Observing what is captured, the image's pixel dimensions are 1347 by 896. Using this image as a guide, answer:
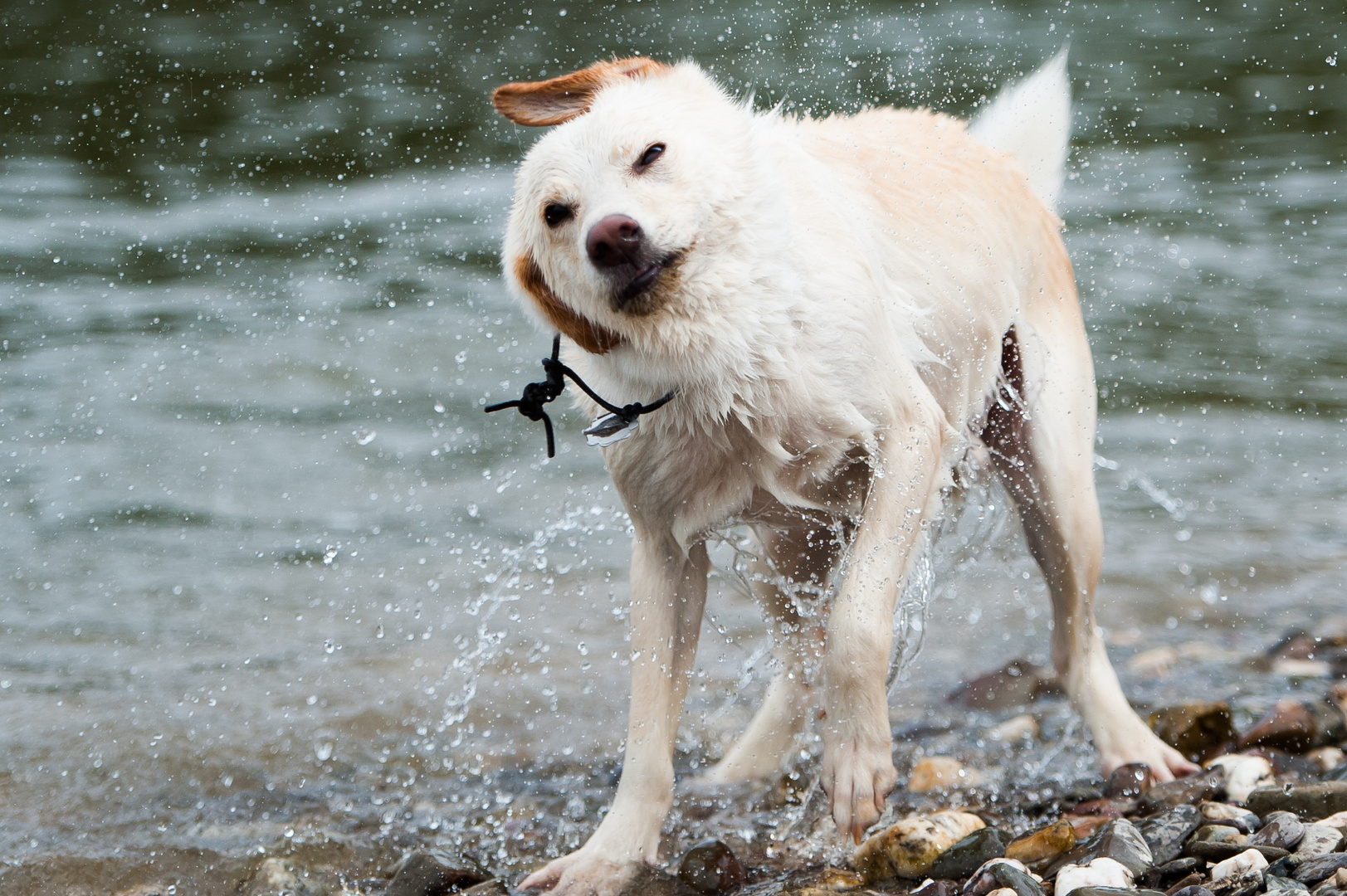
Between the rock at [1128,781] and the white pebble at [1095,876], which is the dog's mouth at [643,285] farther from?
the rock at [1128,781]

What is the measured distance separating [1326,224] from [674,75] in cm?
802

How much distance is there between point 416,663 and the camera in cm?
500

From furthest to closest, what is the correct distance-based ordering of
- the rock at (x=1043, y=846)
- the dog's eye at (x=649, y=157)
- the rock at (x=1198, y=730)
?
the rock at (x=1198, y=730), the rock at (x=1043, y=846), the dog's eye at (x=649, y=157)

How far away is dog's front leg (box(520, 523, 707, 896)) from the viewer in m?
3.44

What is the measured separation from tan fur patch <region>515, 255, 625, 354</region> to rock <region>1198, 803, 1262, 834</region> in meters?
1.91

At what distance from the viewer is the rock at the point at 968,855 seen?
3.28 m

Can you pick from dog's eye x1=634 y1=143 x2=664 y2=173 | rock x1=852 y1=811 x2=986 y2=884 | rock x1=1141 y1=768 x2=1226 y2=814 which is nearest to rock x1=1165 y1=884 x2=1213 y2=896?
rock x1=852 y1=811 x2=986 y2=884

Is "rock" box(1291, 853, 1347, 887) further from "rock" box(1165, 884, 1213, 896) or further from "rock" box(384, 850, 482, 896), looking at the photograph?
"rock" box(384, 850, 482, 896)

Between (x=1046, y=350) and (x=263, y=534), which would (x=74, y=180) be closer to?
(x=263, y=534)

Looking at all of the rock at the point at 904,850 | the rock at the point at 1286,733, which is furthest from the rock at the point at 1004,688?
the rock at the point at 904,850

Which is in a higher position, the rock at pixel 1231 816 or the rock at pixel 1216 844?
the rock at pixel 1216 844

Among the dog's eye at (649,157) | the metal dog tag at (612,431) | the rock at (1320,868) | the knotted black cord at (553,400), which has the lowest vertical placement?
the rock at (1320,868)

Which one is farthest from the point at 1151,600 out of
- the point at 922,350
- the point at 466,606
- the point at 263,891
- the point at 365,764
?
the point at 263,891

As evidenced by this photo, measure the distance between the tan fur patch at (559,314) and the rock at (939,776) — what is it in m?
1.76
